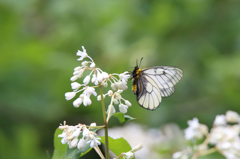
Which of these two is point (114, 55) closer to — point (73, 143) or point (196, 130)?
point (196, 130)

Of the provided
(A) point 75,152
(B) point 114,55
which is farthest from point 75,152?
(B) point 114,55

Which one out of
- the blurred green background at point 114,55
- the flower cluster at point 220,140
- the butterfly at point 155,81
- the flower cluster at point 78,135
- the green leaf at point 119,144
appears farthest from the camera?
the blurred green background at point 114,55

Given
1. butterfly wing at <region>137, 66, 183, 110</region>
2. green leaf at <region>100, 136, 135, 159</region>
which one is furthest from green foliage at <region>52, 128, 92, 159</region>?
butterfly wing at <region>137, 66, 183, 110</region>

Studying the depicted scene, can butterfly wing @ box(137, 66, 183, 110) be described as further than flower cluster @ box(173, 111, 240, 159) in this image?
Yes

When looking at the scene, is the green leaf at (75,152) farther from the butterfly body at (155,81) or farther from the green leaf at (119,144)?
the butterfly body at (155,81)

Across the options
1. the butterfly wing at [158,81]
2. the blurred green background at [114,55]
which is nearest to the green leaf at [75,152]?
the butterfly wing at [158,81]

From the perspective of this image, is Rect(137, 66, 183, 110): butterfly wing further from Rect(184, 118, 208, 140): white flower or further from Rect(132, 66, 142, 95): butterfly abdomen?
Rect(184, 118, 208, 140): white flower

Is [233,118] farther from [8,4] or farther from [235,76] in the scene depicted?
[8,4]
